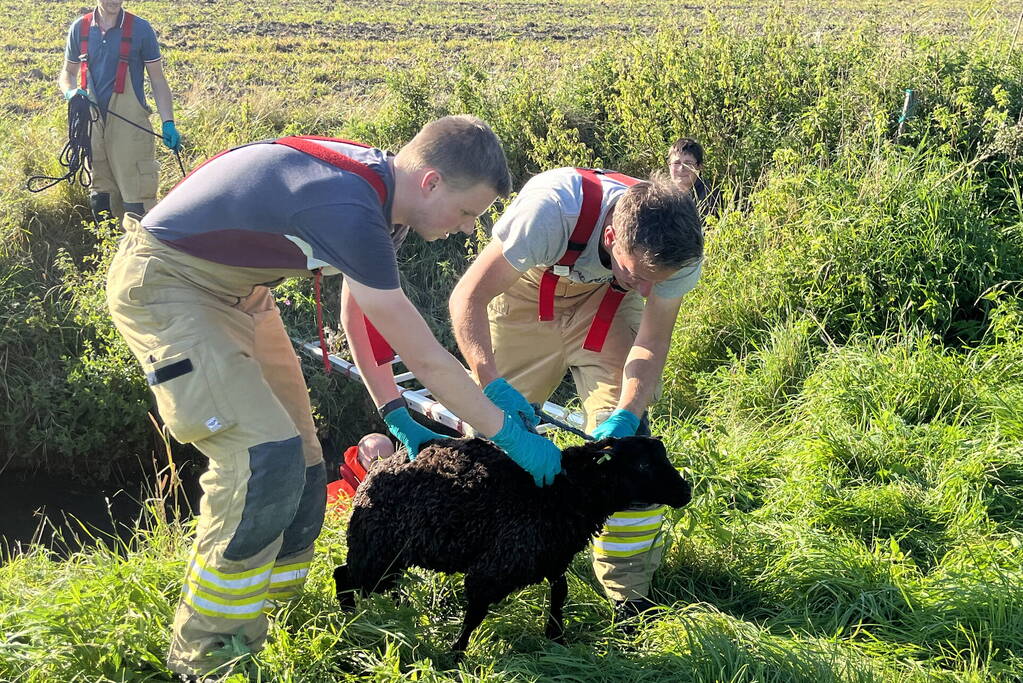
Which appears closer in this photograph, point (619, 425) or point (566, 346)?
point (619, 425)

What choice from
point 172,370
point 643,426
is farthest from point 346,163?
point 643,426

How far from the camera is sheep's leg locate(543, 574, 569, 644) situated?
345 cm

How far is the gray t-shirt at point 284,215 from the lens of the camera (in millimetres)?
2789

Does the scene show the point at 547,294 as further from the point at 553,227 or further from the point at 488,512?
the point at 488,512

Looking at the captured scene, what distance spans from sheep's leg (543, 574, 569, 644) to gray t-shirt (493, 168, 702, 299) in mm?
1299

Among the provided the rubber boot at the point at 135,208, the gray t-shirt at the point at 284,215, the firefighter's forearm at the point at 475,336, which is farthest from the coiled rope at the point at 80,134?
the gray t-shirt at the point at 284,215

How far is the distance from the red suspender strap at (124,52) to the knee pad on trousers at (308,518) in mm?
5814

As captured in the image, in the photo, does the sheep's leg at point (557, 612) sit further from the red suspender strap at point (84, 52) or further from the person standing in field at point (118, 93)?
the red suspender strap at point (84, 52)

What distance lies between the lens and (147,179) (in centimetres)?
814

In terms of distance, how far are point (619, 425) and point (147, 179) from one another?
6106 mm

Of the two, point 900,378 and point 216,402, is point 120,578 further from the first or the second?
point 900,378

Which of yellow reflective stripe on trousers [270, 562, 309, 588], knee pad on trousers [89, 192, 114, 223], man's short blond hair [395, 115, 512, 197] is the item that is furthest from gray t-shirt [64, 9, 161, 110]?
man's short blond hair [395, 115, 512, 197]

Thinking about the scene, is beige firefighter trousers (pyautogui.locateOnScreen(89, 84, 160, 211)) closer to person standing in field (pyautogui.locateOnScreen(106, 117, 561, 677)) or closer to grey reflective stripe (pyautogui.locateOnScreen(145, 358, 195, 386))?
person standing in field (pyautogui.locateOnScreen(106, 117, 561, 677))

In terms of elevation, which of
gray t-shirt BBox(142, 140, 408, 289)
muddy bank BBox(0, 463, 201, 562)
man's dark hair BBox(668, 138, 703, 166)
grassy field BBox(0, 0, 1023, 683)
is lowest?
muddy bank BBox(0, 463, 201, 562)
